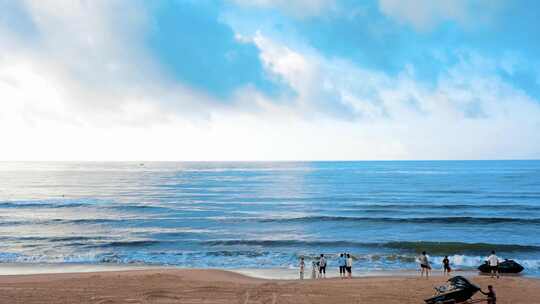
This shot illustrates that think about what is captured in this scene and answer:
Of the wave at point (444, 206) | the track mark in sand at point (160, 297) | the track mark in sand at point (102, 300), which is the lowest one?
the track mark in sand at point (160, 297)

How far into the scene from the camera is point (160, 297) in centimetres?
1780

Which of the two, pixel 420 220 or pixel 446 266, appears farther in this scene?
pixel 420 220

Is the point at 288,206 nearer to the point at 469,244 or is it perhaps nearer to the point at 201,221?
the point at 201,221

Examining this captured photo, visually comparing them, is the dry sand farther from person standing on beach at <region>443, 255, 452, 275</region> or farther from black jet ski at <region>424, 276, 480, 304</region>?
black jet ski at <region>424, 276, 480, 304</region>

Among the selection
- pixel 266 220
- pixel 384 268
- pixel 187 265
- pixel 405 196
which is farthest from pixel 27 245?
pixel 405 196

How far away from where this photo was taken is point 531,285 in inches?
772

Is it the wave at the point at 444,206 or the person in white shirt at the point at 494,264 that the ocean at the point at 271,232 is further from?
the person in white shirt at the point at 494,264

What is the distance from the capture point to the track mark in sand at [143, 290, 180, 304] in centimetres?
1720

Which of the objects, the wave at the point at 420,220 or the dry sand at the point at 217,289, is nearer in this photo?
the dry sand at the point at 217,289

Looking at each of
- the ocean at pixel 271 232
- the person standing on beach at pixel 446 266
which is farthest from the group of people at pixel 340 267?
the person standing on beach at pixel 446 266

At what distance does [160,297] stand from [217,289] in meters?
2.54

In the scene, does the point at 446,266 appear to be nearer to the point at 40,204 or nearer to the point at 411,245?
the point at 411,245

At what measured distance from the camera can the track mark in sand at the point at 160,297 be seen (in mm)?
17203

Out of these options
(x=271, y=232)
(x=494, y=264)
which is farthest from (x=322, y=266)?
(x=271, y=232)
